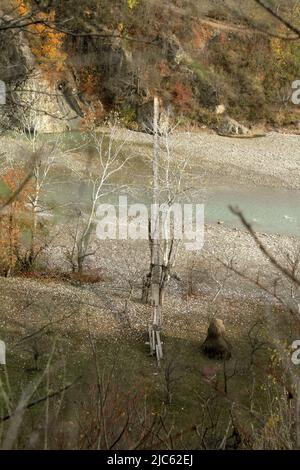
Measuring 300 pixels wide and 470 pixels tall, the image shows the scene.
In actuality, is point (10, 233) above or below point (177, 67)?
below

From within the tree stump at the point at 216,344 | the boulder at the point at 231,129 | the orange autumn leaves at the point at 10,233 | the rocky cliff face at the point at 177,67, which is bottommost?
the tree stump at the point at 216,344

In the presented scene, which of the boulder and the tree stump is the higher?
the boulder

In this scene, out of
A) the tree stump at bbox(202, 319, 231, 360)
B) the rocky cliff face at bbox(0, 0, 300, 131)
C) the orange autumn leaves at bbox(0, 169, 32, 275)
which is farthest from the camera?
the rocky cliff face at bbox(0, 0, 300, 131)

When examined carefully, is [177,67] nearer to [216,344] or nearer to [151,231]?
[151,231]

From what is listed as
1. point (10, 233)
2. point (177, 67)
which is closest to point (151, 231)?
point (10, 233)

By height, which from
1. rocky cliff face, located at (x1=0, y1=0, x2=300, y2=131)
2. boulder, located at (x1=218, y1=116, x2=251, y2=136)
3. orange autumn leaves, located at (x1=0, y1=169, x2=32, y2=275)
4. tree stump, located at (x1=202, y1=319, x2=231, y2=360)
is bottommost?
tree stump, located at (x1=202, y1=319, x2=231, y2=360)

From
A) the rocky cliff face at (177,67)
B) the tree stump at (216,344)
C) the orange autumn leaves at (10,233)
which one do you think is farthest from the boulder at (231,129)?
the tree stump at (216,344)

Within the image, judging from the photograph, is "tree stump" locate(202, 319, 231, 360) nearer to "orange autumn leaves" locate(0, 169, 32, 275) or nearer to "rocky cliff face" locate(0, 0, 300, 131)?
"orange autumn leaves" locate(0, 169, 32, 275)

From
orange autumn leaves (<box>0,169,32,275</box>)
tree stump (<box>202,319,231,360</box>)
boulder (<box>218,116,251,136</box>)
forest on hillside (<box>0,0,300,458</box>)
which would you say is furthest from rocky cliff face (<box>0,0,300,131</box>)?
tree stump (<box>202,319,231,360</box>)

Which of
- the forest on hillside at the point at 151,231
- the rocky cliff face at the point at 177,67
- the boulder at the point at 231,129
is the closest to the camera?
the forest on hillside at the point at 151,231

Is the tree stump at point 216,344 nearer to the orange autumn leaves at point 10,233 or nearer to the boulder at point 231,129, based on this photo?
the orange autumn leaves at point 10,233
